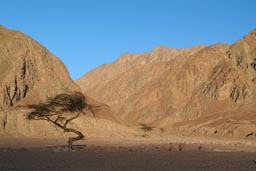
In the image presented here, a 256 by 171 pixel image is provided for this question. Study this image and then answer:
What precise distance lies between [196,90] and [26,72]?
61.6m

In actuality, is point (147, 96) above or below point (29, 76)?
above

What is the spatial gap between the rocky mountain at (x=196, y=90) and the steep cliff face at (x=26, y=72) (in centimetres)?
3004

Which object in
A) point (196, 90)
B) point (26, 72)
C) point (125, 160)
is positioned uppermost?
point (196, 90)

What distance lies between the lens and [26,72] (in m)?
99.2

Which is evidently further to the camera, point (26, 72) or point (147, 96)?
point (147, 96)

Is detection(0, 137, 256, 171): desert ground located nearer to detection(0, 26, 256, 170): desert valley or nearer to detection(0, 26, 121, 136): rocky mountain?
detection(0, 26, 256, 170): desert valley

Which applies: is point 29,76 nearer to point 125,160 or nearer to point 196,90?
point 196,90

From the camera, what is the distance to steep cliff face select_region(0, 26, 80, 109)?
9356 centimetres

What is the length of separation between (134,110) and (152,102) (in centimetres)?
831

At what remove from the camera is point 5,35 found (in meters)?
105

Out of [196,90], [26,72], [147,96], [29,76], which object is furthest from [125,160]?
[147,96]

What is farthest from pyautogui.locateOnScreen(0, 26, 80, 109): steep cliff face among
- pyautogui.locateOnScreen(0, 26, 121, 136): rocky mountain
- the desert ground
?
the desert ground

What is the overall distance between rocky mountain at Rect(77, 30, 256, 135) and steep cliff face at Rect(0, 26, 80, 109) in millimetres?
30043

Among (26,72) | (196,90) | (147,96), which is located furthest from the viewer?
(147,96)
